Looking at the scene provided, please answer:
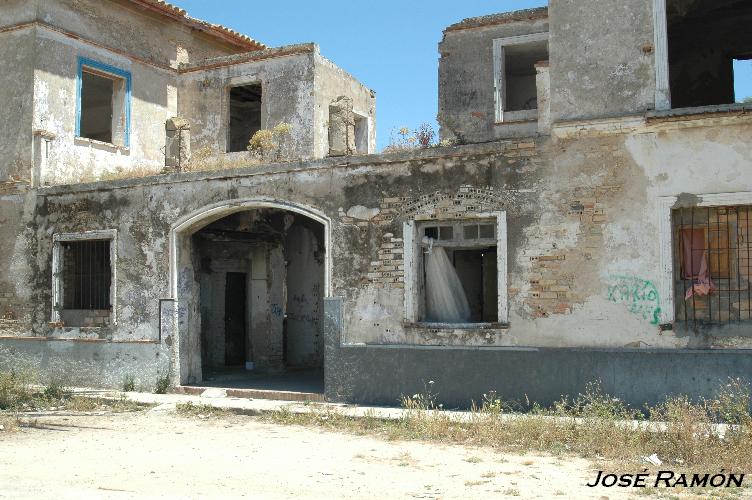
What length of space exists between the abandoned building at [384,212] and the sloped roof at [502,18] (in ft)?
0.17

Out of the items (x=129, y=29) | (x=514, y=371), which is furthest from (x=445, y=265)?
(x=129, y=29)

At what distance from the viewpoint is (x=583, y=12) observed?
418 inches

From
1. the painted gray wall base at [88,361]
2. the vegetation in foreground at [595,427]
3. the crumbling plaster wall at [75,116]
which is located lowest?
the vegetation in foreground at [595,427]

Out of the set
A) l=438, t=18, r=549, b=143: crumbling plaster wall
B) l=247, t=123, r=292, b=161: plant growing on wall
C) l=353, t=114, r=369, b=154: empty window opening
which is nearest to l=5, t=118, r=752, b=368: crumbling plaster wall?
l=247, t=123, r=292, b=161: plant growing on wall

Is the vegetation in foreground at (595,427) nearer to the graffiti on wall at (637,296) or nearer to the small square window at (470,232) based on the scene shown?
the graffiti on wall at (637,296)

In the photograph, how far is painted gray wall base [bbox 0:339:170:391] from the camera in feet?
44.5

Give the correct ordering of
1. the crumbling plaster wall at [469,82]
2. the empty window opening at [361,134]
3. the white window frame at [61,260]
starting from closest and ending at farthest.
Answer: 1. the white window frame at [61,260]
2. the crumbling plaster wall at [469,82]
3. the empty window opening at [361,134]

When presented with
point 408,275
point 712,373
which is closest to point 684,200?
point 712,373

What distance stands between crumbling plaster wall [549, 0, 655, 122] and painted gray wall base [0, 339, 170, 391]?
26.4 feet

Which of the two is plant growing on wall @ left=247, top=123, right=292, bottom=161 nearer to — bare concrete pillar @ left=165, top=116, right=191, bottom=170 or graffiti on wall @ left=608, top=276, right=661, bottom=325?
bare concrete pillar @ left=165, top=116, right=191, bottom=170

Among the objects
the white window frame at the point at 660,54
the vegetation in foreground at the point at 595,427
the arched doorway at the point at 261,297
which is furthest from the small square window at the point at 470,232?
the arched doorway at the point at 261,297

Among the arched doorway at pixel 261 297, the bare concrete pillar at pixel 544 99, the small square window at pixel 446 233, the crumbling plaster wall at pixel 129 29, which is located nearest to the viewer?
the bare concrete pillar at pixel 544 99

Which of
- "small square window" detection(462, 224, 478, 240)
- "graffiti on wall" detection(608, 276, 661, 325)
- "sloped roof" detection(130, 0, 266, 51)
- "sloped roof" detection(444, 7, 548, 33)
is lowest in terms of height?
"graffiti on wall" detection(608, 276, 661, 325)

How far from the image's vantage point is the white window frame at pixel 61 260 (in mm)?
14023
